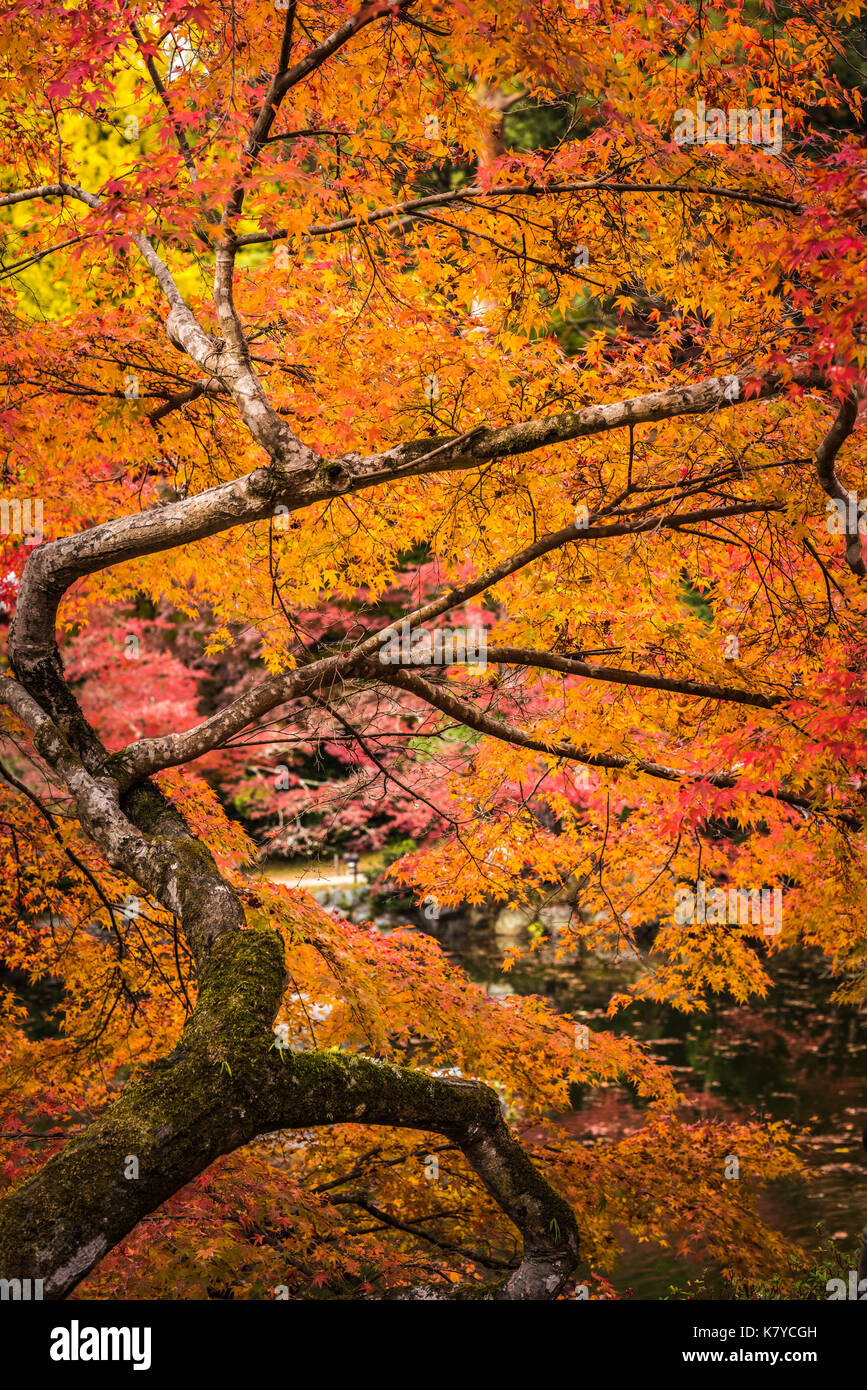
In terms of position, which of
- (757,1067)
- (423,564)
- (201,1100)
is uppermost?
(423,564)

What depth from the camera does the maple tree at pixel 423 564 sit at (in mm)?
3879

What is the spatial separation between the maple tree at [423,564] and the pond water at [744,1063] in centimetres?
211

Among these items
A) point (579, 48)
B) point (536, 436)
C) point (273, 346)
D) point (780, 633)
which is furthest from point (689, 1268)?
point (579, 48)

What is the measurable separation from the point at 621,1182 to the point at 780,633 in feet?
10.6

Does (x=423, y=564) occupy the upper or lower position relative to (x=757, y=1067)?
upper

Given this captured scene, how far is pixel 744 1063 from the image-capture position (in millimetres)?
12367

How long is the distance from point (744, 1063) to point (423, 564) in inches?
373

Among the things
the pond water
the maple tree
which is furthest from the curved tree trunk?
the pond water

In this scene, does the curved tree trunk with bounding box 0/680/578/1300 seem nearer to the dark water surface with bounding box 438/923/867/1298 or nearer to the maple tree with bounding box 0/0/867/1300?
the maple tree with bounding box 0/0/867/1300

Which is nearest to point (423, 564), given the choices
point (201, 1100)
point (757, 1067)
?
point (201, 1100)

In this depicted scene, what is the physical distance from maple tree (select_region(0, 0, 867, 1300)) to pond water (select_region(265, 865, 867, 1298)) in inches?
83.0

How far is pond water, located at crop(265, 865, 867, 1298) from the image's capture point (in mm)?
8711

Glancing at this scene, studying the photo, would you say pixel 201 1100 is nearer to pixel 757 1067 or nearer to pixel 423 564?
pixel 423 564

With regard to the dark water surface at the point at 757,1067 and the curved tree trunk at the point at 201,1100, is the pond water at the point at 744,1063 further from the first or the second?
the curved tree trunk at the point at 201,1100
